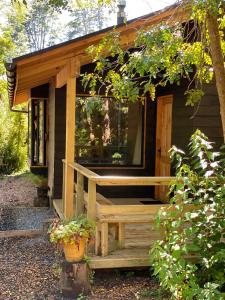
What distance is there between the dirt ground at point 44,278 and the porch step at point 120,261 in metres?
0.24

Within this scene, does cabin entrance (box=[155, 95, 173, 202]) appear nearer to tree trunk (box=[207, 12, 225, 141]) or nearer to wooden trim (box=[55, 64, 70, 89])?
wooden trim (box=[55, 64, 70, 89])

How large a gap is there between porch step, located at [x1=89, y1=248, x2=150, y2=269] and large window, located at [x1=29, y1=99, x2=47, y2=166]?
231 inches

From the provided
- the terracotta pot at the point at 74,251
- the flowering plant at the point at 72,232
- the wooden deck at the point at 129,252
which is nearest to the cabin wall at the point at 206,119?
the wooden deck at the point at 129,252

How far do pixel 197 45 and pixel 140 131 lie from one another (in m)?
4.13

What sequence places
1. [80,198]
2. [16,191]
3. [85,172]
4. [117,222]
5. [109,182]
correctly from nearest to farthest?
[109,182]
[117,222]
[85,172]
[80,198]
[16,191]

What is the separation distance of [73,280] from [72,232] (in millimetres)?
511

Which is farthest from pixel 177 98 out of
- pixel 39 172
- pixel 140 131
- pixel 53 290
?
pixel 39 172

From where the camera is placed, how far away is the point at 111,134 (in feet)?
28.0

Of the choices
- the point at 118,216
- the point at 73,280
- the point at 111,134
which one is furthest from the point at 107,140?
the point at 73,280

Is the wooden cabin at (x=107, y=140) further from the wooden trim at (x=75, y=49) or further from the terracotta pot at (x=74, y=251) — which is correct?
the terracotta pot at (x=74, y=251)

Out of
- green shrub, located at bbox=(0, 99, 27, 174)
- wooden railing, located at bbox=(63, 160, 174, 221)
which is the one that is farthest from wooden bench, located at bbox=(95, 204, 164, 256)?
green shrub, located at bbox=(0, 99, 27, 174)

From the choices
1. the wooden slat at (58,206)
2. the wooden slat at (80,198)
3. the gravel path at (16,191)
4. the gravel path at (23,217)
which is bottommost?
the gravel path at (23,217)

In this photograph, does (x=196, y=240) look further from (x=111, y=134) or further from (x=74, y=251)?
(x=111, y=134)

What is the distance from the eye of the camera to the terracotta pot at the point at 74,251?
14.7 ft
